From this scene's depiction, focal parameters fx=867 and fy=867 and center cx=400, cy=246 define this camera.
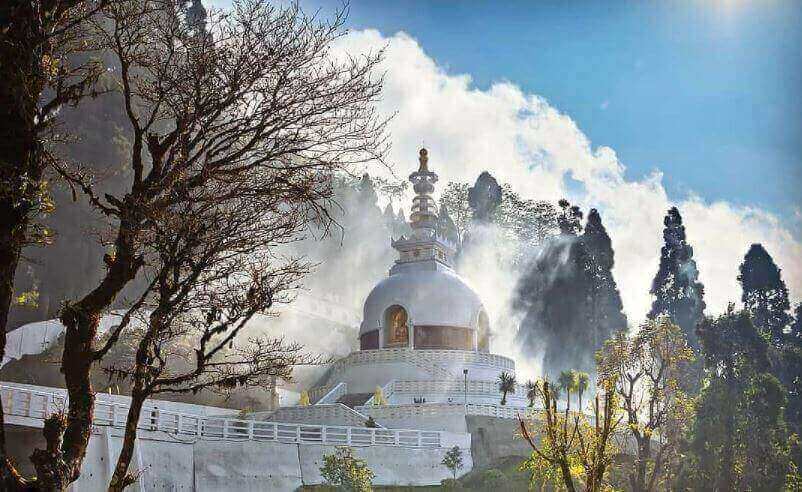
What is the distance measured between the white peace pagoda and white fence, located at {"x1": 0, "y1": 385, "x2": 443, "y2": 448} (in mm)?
2275

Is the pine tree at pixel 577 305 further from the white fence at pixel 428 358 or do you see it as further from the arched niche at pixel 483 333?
the white fence at pixel 428 358

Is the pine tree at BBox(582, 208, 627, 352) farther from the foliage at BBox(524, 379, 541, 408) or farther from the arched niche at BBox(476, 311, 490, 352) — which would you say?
the foliage at BBox(524, 379, 541, 408)

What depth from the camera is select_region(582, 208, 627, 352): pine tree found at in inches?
2281

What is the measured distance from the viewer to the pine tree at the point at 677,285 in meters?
51.9

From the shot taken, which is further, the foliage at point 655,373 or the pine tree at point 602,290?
the pine tree at point 602,290

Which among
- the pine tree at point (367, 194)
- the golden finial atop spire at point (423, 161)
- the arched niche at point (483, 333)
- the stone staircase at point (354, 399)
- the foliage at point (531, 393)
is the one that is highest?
the pine tree at point (367, 194)

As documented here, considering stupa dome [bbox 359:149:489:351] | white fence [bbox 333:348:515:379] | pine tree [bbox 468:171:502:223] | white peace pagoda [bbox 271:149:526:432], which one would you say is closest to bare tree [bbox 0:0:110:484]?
white peace pagoda [bbox 271:149:526:432]

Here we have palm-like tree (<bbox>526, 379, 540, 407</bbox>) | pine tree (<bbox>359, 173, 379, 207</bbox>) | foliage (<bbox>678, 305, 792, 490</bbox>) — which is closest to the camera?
foliage (<bbox>678, 305, 792, 490</bbox>)

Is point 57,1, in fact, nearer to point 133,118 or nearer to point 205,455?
point 133,118

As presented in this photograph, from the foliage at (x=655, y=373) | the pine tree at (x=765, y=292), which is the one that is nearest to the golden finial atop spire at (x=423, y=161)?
the pine tree at (x=765, y=292)

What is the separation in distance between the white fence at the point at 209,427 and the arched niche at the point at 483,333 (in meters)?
15.0

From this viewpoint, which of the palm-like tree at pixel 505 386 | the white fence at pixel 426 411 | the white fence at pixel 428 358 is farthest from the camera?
the white fence at pixel 428 358

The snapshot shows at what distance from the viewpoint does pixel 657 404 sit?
24.8 metres

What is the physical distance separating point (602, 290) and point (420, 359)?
21.3 meters
